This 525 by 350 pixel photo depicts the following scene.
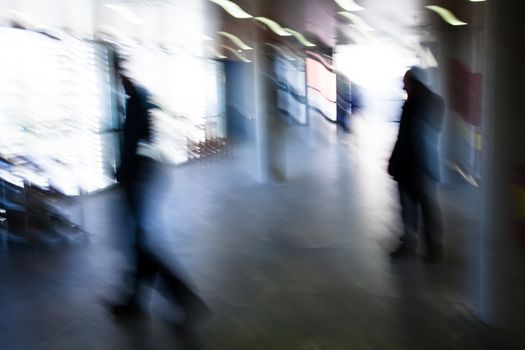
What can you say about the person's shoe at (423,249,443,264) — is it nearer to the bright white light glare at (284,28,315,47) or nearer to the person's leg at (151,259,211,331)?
the person's leg at (151,259,211,331)

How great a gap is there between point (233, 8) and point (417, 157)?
5.06m

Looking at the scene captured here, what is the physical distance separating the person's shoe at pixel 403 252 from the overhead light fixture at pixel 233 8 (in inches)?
193

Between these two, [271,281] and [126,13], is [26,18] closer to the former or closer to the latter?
[126,13]

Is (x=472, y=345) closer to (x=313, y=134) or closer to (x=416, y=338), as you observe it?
(x=416, y=338)

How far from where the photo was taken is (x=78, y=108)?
993cm

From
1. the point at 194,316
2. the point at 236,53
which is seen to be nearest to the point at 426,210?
the point at 194,316

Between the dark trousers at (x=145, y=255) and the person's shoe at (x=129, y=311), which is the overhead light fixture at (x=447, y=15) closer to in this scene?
the dark trousers at (x=145, y=255)

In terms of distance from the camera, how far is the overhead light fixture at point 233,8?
30.0 ft

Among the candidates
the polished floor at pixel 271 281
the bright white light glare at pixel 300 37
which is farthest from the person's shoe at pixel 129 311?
the bright white light glare at pixel 300 37

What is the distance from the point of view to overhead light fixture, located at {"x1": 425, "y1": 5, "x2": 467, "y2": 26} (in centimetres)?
989

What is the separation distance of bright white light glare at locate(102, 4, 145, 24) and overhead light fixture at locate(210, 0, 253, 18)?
4.23 ft

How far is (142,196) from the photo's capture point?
4207 mm

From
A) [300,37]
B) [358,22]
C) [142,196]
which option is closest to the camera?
[142,196]

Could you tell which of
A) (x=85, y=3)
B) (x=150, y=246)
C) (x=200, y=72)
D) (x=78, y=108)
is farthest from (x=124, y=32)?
(x=150, y=246)
